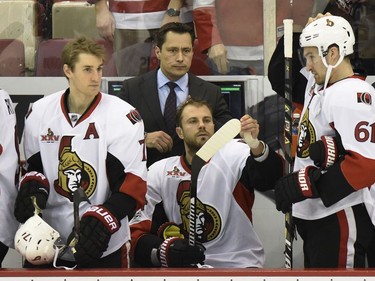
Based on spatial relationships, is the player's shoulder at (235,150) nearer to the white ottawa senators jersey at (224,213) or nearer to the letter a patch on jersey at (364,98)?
the white ottawa senators jersey at (224,213)

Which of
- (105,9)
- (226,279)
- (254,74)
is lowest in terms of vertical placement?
(226,279)

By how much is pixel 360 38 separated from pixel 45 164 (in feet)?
5.05

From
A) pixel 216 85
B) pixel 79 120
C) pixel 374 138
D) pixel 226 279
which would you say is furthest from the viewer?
pixel 216 85

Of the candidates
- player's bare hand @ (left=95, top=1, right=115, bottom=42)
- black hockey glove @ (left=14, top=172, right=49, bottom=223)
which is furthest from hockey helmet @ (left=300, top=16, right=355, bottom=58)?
player's bare hand @ (left=95, top=1, right=115, bottom=42)

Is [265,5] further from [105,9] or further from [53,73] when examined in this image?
[53,73]

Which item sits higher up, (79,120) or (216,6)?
(216,6)

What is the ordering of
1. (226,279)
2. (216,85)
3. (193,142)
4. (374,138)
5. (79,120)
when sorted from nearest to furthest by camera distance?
(226,279) < (374,138) < (79,120) < (193,142) < (216,85)

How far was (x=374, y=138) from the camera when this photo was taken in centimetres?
341

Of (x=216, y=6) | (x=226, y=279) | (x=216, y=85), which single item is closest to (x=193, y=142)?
(x=216, y=85)

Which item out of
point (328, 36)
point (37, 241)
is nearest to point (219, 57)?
point (328, 36)

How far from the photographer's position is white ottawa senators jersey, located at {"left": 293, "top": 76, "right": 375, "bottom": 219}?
3.40m

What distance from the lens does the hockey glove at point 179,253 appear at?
12.4ft

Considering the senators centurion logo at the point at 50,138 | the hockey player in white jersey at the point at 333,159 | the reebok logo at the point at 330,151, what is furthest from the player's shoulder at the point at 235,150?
the senators centurion logo at the point at 50,138

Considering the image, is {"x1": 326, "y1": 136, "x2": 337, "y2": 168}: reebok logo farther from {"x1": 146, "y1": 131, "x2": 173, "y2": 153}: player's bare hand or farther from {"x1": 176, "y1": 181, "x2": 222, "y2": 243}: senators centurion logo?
{"x1": 146, "y1": 131, "x2": 173, "y2": 153}: player's bare hand
